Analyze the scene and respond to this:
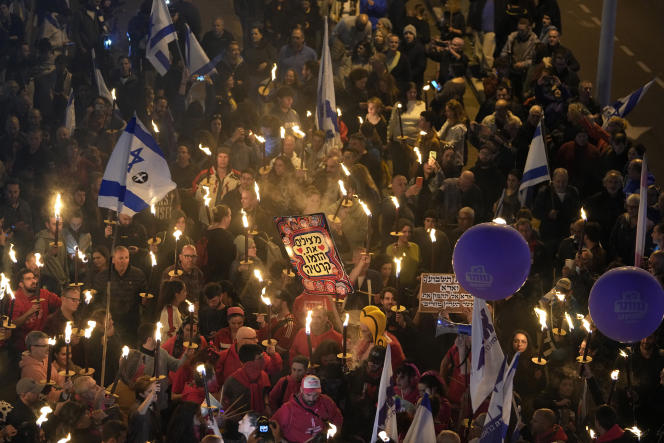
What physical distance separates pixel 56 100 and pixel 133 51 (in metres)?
2.04

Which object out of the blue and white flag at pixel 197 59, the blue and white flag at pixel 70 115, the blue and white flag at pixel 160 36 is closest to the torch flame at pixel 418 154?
the blue and white flag at pixel 197 59

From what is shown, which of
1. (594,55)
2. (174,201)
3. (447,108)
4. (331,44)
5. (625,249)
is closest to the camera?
(625,249)

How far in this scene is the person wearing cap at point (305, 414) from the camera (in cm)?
1305

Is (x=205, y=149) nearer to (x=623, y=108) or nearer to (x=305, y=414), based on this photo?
(x=305, y=414)

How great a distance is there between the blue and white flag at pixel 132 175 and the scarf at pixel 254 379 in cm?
286

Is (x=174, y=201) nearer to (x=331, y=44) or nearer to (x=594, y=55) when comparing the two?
(x=331, y=44)

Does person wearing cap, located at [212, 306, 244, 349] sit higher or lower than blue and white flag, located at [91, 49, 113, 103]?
lower

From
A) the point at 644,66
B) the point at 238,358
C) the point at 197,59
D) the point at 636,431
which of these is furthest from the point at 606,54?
the point at 238,358

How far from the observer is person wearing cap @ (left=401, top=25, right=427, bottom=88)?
2262 cm

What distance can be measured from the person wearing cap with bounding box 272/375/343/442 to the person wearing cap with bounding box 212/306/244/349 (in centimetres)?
Result: 189

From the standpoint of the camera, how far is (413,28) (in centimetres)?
2281

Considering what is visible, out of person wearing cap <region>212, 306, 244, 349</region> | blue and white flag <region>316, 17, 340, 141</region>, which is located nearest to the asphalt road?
blue and white flag <region>316, 17, 340, 141</region>

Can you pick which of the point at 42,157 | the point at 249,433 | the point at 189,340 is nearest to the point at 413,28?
the point at 42,157

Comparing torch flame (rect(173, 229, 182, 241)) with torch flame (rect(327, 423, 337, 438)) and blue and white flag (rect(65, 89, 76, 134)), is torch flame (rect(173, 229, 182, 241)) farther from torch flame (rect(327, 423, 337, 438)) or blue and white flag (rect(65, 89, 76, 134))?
blue and white flag (rect(65, 89, 76, 134))
